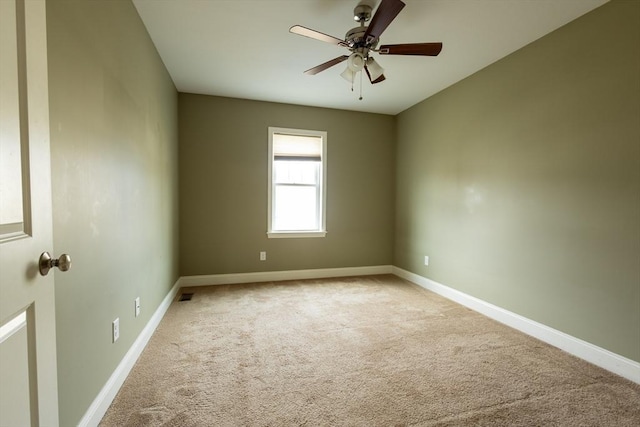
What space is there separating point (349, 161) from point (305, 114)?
972 millimetres

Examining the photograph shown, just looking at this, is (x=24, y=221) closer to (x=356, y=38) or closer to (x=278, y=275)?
(x=356, y=38)

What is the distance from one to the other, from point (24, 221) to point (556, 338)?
3.35 m

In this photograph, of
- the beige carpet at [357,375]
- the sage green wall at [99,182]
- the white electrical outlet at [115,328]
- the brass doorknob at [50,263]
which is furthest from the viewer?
the white electrical outlet at [115,328]

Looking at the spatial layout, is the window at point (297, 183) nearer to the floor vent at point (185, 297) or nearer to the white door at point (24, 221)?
the floor vent at point (185, 297)

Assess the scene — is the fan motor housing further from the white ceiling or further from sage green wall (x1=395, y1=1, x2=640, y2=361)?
sage green wall (x1=395, y1=1, x2=640, y2=361)

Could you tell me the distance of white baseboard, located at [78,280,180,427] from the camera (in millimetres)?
1448

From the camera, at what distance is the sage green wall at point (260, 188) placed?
3875 mm

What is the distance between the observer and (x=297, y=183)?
433 centimetres

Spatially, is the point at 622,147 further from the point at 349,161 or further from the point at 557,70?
the point at 349,161

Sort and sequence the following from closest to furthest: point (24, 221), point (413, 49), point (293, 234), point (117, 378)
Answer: point (24, 221), point (117, 378), point (413, 49), point (293, 234)

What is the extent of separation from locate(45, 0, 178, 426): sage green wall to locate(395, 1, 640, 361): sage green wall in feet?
10.6

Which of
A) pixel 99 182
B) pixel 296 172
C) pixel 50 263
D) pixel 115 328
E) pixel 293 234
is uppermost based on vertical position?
pixel 296 172

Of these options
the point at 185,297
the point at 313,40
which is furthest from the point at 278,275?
the point at 313,40

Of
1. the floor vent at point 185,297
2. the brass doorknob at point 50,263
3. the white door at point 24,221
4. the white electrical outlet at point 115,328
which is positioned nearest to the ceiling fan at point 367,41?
the white door at point 24,221
